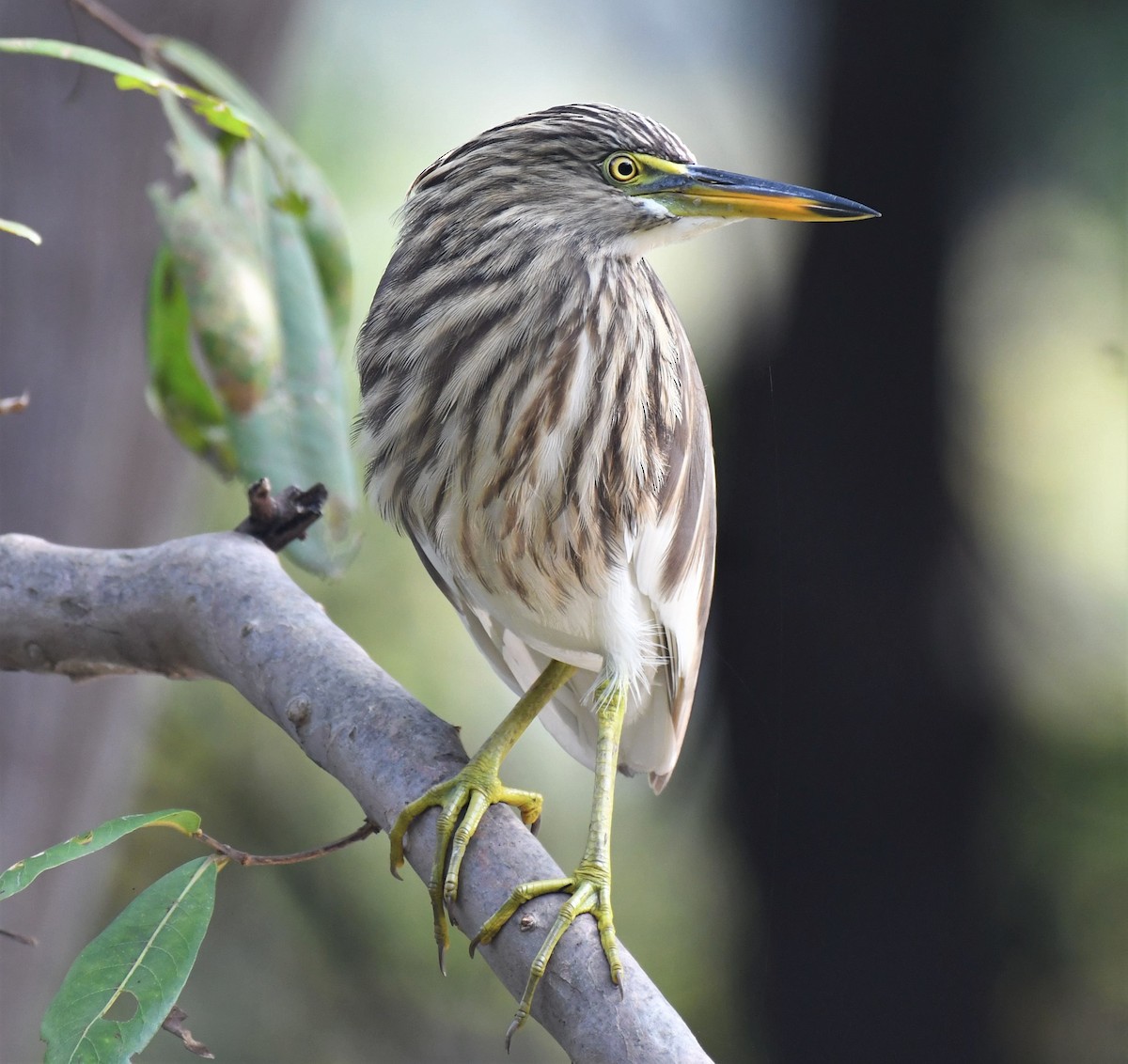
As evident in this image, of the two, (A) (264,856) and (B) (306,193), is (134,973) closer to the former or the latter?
(A) (264,856)

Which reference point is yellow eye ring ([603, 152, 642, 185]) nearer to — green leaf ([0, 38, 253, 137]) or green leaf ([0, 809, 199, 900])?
green leaf ([0, 38, 253, 137])

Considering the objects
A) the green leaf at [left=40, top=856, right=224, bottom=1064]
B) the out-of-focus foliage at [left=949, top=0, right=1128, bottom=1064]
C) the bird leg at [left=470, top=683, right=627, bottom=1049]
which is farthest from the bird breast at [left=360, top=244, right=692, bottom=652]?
the out-of-focus foliage at [left=949, top=0, right=1128, bottom=1064]

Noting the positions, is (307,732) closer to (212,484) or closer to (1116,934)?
(1116,934)

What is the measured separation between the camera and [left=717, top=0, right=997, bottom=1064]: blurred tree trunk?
2.14 metres

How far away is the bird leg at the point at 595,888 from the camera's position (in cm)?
86

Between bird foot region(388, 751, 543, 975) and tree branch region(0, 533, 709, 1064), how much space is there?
1cm

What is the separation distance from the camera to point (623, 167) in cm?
111

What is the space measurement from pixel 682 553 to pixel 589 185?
368 mm

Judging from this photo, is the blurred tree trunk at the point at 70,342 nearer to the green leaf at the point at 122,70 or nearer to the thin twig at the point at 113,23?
the thin twig at the point at 113,23

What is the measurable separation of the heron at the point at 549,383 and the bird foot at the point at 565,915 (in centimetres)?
6

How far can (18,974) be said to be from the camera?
2164 mm

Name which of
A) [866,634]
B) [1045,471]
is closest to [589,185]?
[866,634]

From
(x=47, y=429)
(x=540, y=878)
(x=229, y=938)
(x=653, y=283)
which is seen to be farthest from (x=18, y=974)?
(x=653, y=283)

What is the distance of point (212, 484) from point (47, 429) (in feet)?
4.48
